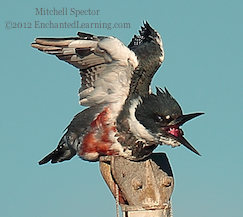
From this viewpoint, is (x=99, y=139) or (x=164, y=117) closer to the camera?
(x=164, y=117)

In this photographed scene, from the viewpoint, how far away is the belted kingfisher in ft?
22.2

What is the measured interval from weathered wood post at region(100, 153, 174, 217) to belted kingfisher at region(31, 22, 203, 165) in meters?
0.61

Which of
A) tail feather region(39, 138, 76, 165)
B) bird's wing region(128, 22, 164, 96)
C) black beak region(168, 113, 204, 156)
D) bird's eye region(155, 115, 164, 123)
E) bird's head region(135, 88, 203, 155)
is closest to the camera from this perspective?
black beak region(168, 113, 204, 156)

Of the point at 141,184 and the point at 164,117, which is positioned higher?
the point at 164,117

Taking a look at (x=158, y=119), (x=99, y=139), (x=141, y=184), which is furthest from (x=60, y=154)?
(x=141, y=184)

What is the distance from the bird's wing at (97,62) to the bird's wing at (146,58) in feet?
0.50

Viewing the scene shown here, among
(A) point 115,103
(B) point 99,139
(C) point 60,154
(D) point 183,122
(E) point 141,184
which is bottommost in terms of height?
(E) point 141,184

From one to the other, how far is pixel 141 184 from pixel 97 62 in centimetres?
214

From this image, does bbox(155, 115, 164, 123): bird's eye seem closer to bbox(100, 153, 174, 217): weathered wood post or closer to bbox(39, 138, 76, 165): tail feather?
bbox(100, 153, 174, 217): weathered wood post

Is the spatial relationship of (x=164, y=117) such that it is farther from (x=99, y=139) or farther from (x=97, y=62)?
(x=97, y=62)

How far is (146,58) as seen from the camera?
25.1 feet

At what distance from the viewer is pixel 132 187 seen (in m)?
5.81

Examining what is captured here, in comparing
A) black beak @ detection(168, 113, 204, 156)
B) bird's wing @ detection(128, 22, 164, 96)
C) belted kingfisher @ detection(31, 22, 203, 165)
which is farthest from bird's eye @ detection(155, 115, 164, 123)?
bird's wing @ detection(128, 22, 164, 96)

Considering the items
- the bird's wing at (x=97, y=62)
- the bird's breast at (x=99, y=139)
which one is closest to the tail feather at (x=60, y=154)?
the bird's breast at (x=99, y=139)
